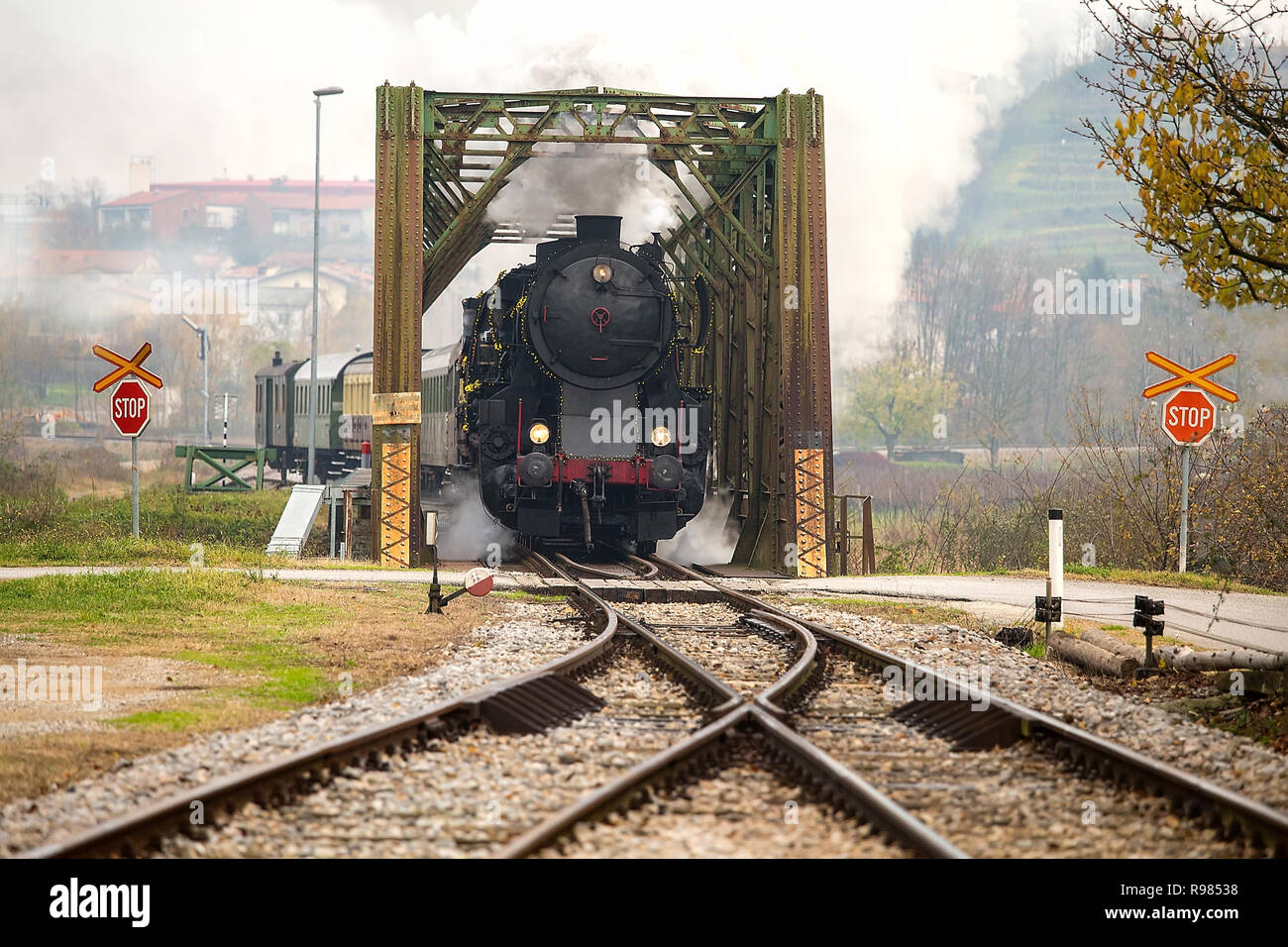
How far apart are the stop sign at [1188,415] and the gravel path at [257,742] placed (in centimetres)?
899

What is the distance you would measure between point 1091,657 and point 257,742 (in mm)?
6161

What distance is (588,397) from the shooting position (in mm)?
19875

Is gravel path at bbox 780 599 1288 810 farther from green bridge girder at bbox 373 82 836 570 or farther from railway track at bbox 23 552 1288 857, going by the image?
green bridge girder at bbox 373 82 836 570

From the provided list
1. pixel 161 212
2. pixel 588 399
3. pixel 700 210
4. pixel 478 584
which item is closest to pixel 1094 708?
pixel 478 584

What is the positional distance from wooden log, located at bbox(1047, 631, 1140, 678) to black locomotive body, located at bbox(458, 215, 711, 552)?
9.45 metres

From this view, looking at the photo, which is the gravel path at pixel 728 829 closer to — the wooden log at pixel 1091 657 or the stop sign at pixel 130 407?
the wooden log at pixel 1091 657

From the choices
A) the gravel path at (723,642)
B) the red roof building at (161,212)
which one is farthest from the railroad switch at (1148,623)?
the red roof building at (161,212)

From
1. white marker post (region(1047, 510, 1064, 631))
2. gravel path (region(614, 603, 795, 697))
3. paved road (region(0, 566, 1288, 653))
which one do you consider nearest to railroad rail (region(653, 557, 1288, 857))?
gravel path (region(614, 603, 795, 697))

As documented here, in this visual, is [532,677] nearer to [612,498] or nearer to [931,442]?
[612,498]

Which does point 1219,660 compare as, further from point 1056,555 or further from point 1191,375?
point 1191,375

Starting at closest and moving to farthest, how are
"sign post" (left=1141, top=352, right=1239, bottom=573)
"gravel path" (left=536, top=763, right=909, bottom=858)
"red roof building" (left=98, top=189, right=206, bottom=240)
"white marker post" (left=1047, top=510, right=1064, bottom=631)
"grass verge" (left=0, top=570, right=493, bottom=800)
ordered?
"gravel path" (left=536, top=763, right=909, bottom=858)
"grass verge" (left=0, top=570, right=493, bottom=800)
"white marker post" (left=1047, top=510, right=1064, bottom=631)
"sign post" (left=1141, top=352, right=1239, bottom=573)
"red roof building" (left=98, top=189, right=206, bottom=240)

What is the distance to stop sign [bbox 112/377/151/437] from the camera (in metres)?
16.5

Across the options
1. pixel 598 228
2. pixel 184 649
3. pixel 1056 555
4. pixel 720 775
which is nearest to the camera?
pixel 720 775
